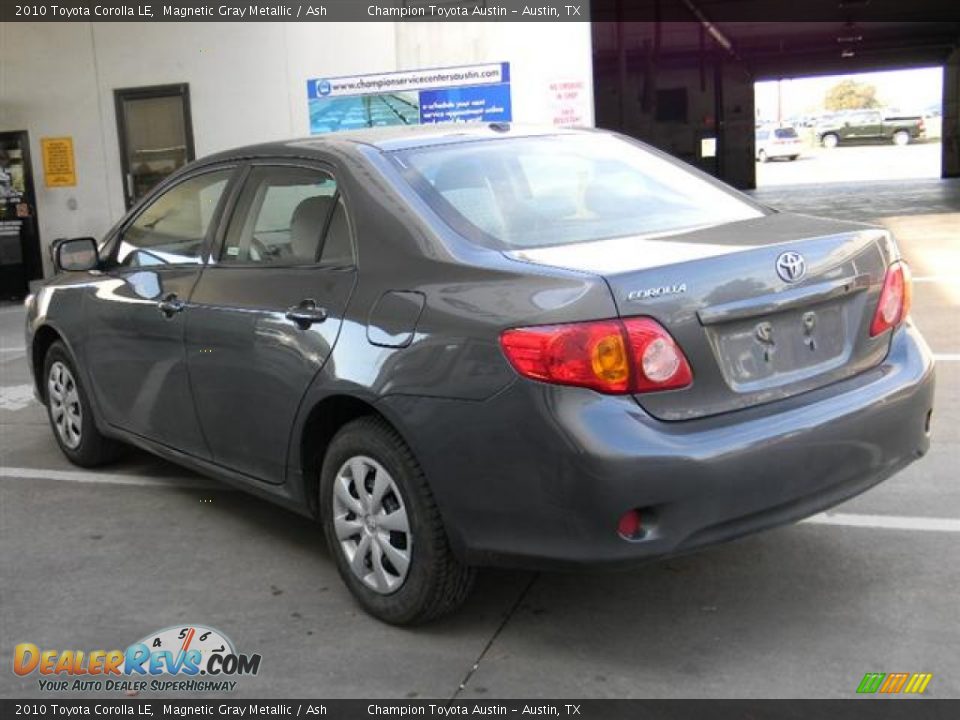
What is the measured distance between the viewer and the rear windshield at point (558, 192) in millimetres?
3535

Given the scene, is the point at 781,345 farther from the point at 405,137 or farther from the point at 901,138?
the point at 901,138

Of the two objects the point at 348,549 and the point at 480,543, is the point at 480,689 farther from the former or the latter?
the point at 348,549

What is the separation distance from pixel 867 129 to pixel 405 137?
61.4m

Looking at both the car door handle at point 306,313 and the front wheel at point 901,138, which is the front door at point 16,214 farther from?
the front wheel at point 901,138

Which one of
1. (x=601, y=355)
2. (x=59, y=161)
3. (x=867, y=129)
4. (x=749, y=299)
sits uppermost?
(x=867, y=129)

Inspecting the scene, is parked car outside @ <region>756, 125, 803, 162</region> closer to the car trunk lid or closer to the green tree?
the car trunk lid

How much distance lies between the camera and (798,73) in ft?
141

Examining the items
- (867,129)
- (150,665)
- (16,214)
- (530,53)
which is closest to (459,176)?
(150,665)

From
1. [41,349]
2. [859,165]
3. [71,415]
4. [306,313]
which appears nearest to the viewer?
[306,313]

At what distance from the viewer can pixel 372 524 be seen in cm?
347

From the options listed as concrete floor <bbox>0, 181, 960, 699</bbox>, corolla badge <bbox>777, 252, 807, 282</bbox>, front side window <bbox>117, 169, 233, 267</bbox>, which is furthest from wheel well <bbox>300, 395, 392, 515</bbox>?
corolla badge <bbox>777, 252, 807, 282</bbox>
